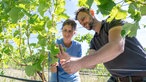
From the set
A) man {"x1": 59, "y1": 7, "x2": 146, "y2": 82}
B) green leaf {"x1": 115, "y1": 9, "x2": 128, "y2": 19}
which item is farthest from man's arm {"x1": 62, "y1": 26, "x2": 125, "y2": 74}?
green leaf {"x1": 115, "y1": 9, "x2": 128, "y2": 19}

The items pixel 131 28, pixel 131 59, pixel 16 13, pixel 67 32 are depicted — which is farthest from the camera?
pixel 67 32

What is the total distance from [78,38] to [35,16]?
22.8 ft

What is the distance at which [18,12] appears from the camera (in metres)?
1.43

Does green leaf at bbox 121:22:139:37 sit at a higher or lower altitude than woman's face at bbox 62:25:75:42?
lower

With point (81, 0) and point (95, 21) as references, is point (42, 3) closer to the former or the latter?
point (81, 0)

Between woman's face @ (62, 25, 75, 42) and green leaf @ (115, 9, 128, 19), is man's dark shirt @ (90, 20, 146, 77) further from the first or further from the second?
green leaf @ (115, 9, 128, 19)

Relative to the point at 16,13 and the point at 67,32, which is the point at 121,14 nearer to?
the point at 16,13

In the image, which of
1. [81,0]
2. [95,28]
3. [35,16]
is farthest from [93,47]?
[35,16]

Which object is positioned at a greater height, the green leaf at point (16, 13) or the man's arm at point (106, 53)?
the green leaf at point (16, 13)

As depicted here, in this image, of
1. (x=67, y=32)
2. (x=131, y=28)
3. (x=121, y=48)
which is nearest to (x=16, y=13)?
(x=131, y=28)

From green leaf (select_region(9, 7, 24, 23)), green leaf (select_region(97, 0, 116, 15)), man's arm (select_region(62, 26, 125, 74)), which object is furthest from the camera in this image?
man's arm (select_region(62, 26, 125, 74))

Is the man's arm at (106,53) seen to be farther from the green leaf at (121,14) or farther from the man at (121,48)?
the green leaf at (121,14)

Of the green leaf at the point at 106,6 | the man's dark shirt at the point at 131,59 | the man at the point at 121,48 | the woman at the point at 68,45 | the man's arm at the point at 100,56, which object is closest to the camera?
the green leaf at the point at 106,6

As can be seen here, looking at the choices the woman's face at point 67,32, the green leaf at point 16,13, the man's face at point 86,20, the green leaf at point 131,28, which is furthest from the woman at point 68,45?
the green leaf at point 131,28
